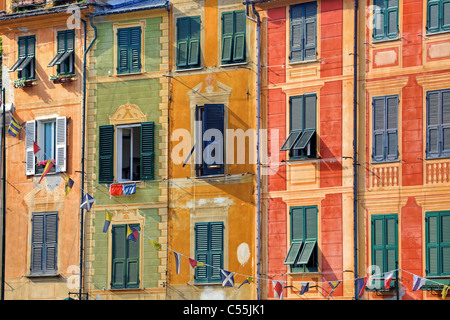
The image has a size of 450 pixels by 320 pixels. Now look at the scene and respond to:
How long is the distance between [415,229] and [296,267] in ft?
13.0

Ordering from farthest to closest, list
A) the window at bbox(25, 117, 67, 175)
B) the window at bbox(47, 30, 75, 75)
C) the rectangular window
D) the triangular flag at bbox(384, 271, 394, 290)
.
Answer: the window at bbox(47, 30, 75, 75), the window at bbox(25, 117, 67, 175), the rectangular window, the triangular flag at bbox(384, 271, 394, 290)

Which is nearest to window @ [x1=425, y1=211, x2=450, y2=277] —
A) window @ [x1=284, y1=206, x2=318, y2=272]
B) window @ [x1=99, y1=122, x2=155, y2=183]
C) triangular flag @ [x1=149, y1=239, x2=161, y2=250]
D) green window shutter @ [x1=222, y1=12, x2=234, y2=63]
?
window @ [x1=284, y1=206, x2=318, y2=272]

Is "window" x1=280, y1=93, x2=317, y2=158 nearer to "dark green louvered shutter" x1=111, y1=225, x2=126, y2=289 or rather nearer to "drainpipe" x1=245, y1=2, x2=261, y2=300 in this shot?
"drainpipe" x1=245, y1=2, x2=261, y2=300

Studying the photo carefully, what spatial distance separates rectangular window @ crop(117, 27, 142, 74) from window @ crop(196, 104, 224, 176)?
10.8 ft

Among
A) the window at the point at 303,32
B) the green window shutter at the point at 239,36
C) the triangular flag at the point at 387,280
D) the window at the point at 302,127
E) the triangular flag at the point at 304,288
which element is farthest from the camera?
the green window shutter at the point at 239,36

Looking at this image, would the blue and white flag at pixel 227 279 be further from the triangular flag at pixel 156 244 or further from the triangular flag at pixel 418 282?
the triangular flag at pixel 418 282

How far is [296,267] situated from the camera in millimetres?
40500

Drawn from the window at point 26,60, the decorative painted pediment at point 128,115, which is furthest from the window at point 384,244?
the window at point 26,60

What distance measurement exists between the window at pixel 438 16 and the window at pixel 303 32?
12.3 feet

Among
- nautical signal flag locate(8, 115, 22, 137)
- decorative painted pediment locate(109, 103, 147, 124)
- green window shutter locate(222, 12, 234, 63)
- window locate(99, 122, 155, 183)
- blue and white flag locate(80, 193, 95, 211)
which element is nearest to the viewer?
green window shutter locate(222, 12, 234, 63)

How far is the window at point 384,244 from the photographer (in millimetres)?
38938

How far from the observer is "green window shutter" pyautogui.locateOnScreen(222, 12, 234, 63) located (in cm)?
4266

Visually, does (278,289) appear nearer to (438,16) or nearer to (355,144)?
(355,144)

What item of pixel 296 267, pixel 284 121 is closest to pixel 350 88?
pixel 284 121
